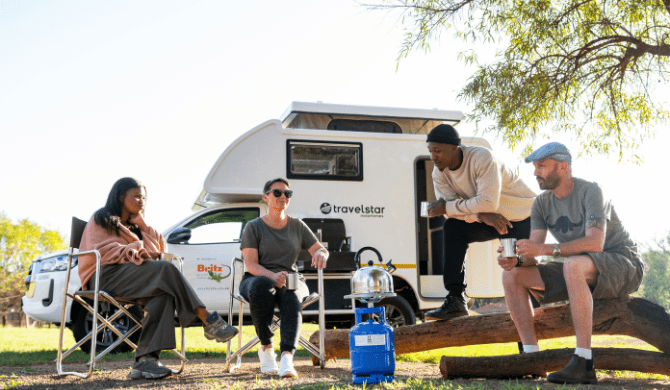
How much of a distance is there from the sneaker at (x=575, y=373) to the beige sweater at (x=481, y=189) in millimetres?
1140

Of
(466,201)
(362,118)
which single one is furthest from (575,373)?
(362,118)

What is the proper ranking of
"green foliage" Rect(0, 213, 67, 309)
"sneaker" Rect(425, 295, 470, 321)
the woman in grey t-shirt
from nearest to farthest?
1. the woman in grey t-shirt
2. "sneaker" Rect(425, 295, 470, 321)
3. "green foliage" Rect(0, 213, 67, 309)

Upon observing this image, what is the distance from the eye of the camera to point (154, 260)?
390cm

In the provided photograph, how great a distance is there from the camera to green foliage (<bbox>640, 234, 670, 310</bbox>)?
25859 millimetres

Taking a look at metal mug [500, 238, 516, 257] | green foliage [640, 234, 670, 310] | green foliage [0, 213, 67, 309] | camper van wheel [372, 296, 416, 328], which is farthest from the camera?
green foliage [0, 213, 67, 309]

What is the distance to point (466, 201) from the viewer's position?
3953mm

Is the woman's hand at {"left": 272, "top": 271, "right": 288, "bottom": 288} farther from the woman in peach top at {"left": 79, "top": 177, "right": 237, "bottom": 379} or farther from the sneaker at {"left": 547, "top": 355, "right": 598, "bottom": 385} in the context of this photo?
the sneaker at {"left": 547, "top": 355, "right": 598, "bottom": 385}

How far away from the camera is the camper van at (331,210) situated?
21.6 feet

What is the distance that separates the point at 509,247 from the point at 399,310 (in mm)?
3444

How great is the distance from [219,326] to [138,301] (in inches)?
23.3

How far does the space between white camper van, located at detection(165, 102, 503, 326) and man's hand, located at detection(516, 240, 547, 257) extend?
10.9ft

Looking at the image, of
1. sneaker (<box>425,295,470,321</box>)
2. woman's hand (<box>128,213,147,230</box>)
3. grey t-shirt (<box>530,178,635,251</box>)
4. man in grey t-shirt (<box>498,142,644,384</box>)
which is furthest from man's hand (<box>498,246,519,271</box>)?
woman's hand (<box>128,213,147,230</box>)

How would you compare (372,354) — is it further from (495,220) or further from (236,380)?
(495,220)

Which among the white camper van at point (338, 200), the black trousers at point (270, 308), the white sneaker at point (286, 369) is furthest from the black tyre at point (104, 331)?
the white sneaker at point (286, 369)
